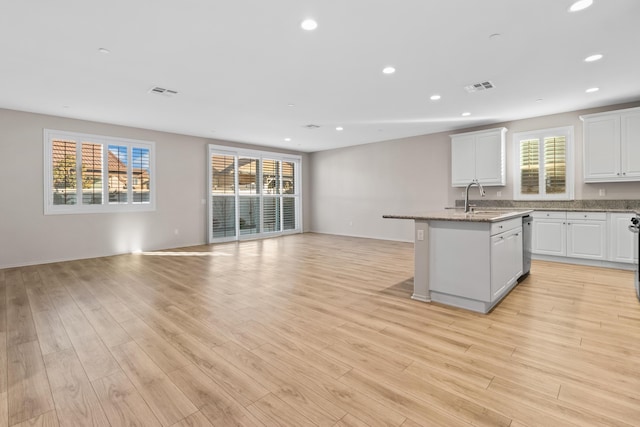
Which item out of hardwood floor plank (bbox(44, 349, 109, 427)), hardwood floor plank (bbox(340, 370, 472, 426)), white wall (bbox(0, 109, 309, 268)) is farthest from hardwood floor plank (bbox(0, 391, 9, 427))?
white wall (bbox(0, 109, 309, 268))

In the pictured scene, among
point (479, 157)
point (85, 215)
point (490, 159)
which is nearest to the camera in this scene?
point (85, 215)

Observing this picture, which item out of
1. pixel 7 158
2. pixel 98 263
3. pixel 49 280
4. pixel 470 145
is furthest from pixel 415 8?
pixel 7 158

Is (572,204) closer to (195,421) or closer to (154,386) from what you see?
(195,421)

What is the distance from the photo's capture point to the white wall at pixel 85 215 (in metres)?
5.27

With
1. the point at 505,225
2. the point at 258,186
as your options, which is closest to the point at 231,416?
the point at 505,225

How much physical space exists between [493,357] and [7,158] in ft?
24.4

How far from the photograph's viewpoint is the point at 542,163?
5.83m

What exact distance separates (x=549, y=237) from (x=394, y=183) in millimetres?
3663

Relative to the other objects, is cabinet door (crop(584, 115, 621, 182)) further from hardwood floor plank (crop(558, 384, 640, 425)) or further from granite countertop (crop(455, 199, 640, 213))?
hardwood floor plank (crop(558, 384, 640, 425))

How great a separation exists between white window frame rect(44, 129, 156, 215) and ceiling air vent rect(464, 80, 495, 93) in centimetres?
635

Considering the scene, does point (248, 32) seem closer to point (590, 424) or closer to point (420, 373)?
point (420, 373)

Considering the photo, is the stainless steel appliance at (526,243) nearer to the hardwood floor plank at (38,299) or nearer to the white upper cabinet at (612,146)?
the white upper cabinet at (612,146)

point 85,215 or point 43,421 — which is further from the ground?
point 85,215

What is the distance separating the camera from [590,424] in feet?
5.07
